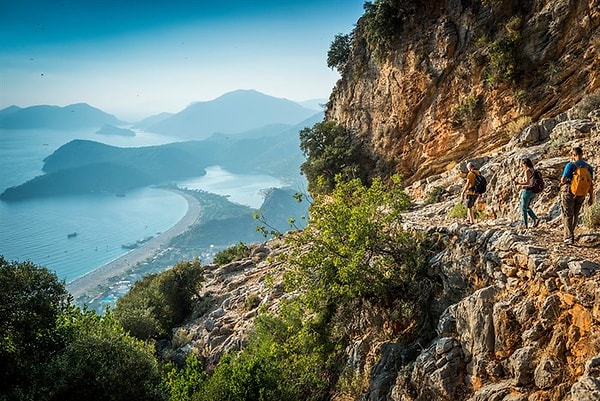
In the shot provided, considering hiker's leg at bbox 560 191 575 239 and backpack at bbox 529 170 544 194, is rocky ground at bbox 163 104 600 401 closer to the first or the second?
hiker's leg at bbox 560 191 575 239

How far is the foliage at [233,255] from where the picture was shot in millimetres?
32719

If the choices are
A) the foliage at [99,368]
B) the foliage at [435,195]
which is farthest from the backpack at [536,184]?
the foliage at [99,368]

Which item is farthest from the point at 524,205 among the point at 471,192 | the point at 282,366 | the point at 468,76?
the point at 468,76

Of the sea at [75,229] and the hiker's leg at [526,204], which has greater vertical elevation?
the hiker's leg at [526,204]

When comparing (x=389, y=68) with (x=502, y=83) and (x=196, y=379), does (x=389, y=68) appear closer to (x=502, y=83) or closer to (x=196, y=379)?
(x=502, y=83)

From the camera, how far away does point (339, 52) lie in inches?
1393

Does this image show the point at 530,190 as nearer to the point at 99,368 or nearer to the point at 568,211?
the point at 568,211

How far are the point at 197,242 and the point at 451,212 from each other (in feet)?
427

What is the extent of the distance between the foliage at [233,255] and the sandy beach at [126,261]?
55.7 m

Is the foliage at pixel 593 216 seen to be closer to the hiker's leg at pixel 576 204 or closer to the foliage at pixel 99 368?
the hiker's leg at pixel 576 204

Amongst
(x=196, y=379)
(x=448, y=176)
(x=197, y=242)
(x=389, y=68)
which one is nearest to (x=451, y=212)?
(x=448, y=176)

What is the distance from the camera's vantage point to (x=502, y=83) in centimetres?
2050

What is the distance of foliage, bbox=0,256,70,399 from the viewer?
32.9 feet

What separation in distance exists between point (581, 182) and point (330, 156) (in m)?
23.5
